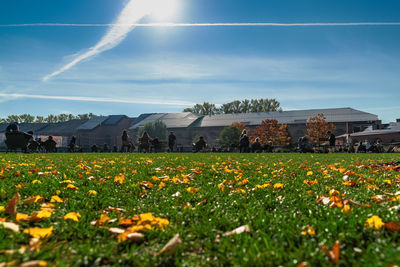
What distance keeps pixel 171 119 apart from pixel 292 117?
32.0 m

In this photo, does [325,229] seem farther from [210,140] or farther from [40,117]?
[40,117]

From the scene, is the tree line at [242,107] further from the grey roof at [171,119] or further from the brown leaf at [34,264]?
the brown leaf at [34,264]

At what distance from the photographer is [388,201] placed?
106 inches

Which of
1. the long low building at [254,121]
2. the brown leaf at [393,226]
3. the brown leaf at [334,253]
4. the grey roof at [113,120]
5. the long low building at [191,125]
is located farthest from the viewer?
the grey roof at [113,120]

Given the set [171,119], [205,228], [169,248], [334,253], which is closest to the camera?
[334,253]

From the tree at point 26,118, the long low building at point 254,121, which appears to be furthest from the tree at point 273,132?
the tree at point 26,118

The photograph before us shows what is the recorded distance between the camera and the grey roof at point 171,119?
7841 cm

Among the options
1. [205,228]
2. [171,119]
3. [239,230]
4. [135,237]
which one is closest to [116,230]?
[135,237]

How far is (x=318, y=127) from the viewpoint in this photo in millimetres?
65062

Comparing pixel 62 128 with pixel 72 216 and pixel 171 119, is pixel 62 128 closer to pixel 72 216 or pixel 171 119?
pixel 171 119

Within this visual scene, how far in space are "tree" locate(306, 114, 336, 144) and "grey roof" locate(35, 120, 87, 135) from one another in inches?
2333

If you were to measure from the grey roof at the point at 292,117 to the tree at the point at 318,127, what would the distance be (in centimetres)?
200

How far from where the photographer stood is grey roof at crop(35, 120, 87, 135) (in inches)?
3189

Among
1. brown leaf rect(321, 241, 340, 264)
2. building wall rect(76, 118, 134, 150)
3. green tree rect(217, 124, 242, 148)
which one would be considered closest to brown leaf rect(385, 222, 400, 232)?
brown leaf rect(321, 241, 340, 264)
